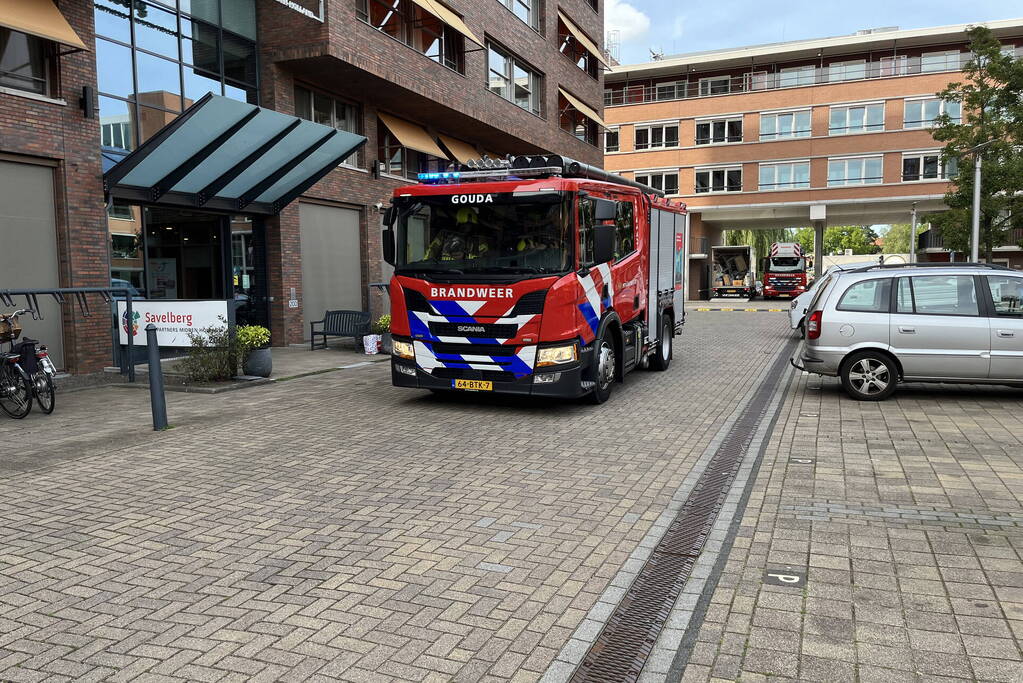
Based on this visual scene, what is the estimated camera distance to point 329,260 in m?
19.3

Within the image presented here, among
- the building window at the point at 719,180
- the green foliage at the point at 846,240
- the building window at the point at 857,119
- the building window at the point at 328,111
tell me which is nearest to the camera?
the building window at the point at 328,111

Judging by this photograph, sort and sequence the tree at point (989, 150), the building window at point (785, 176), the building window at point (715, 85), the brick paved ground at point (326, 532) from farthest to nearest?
the building window at point (715, 85) < the building window at point (785, 176) < the tree at point (989, 150) < the brick paved ground at point (326, 532)

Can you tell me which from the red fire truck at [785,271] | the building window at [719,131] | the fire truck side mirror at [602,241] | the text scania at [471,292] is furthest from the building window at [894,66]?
the text scania at [471,292]

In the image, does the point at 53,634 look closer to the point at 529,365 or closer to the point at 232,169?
the point at 529,365

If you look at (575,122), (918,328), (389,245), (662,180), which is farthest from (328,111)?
(662,180)

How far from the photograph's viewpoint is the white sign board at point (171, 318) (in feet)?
38.0

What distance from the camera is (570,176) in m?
9.45

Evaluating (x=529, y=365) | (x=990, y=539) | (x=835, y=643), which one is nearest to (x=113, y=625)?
(x=835, y=643)

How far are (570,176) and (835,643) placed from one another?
6.81m

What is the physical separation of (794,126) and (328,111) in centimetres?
3285

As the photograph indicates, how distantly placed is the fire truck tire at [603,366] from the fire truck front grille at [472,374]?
3.78 feet

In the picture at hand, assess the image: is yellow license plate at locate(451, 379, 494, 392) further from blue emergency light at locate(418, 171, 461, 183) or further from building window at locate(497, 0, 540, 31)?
building window at locate(497, 0, 540, 31)

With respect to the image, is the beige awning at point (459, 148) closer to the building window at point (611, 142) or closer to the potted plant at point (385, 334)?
the potted plant at point (385, 334)

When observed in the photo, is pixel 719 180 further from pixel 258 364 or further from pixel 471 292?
pixel 471 292
